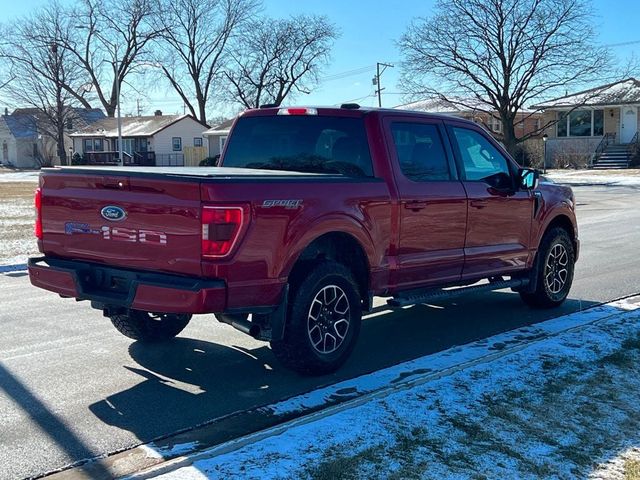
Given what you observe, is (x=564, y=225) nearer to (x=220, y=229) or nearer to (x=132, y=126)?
(x=220, y=229)

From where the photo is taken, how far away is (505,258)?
713 cm

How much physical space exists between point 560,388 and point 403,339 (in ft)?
6.18

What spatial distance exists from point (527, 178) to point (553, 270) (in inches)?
49.0

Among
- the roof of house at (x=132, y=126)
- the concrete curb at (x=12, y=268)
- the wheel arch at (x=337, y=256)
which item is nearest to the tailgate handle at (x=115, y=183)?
the wheel arch at (x=337, y=256)

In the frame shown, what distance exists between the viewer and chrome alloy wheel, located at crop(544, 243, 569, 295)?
7.77 meters

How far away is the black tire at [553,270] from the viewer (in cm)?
769

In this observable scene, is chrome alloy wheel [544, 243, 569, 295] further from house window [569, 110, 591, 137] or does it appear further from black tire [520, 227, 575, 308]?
house window [569, 110, 591, 137]

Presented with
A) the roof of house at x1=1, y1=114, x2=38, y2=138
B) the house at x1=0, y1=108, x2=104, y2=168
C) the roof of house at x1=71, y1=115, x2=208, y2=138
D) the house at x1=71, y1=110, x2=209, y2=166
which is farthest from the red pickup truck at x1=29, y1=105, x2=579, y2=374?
the roof of house at x1=1, y1=114, x2=38, y2=138

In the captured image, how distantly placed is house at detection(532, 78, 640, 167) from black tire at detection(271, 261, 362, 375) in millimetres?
43924

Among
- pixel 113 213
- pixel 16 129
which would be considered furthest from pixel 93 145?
pixel 113 213

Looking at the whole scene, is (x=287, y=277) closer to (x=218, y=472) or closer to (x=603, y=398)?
(x=218, y=472)

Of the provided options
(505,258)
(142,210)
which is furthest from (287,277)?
(505,258)

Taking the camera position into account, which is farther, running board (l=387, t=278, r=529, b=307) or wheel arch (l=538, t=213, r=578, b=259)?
wheel arch (l=538, t=213, r=578, b=259)

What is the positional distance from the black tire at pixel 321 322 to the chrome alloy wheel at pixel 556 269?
117 inches
